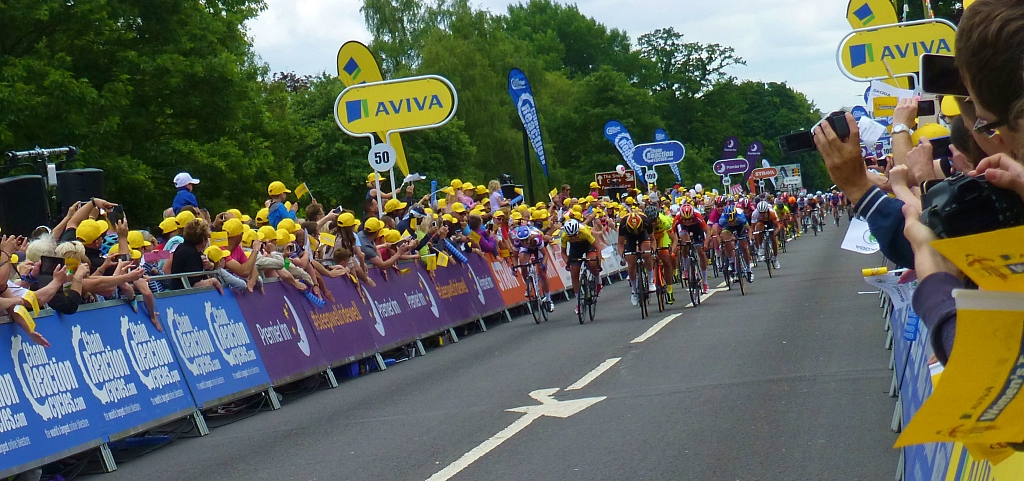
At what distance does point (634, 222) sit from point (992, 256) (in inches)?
707

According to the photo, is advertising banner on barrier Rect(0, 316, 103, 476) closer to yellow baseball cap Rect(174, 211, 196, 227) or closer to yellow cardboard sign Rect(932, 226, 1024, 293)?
yellow baseball cap Rect(174, 211, 196, 227)

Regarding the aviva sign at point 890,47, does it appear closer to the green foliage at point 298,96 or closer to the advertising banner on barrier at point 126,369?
the advertising banner on barrier at point 126,369

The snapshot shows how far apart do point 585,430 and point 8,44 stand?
2732 centimetres

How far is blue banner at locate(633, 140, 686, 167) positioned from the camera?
41062 mm

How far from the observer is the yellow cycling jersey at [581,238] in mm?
19734

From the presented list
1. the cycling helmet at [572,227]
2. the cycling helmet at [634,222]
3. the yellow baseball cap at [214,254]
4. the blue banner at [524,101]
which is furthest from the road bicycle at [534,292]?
the blue banner at [524,101]

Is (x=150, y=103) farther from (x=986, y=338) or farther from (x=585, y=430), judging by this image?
(x=986, y=338)

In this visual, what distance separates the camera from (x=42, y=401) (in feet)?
29.8

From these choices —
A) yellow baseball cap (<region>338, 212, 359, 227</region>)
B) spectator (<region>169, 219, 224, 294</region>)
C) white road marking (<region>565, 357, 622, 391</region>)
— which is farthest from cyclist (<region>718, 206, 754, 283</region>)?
spectator (<region>169, 219, 224, 294</region>)

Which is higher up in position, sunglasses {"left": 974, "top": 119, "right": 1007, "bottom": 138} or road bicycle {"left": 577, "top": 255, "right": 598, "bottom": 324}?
sunglasses {"left": 974, "top": 119, "right": 1007, "bottom": 138}

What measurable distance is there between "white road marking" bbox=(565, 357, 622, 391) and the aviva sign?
388cm

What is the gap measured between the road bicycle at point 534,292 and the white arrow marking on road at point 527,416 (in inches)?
356

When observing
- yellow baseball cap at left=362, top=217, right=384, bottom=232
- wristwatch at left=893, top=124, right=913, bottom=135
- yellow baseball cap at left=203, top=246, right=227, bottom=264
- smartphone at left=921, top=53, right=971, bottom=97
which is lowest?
wristwatch at left=893, top=124, right=913, bottom=135

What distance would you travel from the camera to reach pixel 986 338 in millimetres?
1897
